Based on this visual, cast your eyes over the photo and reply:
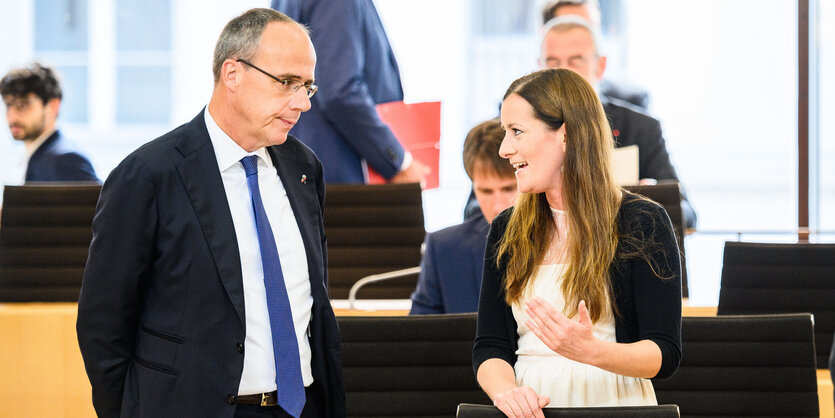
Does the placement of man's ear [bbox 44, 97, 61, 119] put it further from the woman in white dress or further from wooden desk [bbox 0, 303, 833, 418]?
the woman in white dress

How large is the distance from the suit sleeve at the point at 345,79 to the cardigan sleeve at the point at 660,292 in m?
1.98

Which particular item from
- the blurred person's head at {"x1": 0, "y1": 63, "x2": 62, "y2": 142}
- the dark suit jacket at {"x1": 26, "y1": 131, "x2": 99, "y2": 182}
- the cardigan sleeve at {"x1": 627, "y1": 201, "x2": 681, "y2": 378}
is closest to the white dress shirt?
the cardigan sleeve at {"x1": 627, "y1": 201, "x2": 681, "y2": 378}

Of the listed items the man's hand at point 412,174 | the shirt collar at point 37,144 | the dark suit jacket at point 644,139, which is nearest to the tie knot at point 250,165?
the man's hand at point 412,174

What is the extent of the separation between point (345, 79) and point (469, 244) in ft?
3.84

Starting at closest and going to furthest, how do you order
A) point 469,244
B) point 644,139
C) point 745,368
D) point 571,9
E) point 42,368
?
point 745,368
point 469,244
point 42,368
point 644,139
point 571,9

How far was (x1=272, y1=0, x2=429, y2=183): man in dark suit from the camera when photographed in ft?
12.3

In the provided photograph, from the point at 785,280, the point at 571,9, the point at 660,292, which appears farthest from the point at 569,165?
the point at 571,9

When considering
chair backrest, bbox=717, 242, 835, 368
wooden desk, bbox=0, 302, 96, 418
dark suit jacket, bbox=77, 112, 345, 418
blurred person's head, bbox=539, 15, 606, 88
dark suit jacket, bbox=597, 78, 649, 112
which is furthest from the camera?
dark suit jacket, bbox=597, 78, 649, 112

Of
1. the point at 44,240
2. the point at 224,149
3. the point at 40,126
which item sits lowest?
the point at 44,240

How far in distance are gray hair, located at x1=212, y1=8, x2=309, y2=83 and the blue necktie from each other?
14.8 inches

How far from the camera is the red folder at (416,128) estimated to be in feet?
12.8

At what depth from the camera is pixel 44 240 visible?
354 centimetres

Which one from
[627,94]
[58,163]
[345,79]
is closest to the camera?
[345,79]

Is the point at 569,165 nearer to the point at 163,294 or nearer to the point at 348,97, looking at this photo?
the point at 163,294
